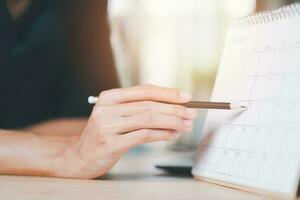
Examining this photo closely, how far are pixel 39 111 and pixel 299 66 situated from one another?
2.76 ft

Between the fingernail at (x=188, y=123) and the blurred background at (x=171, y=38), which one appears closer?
the fingernail at (x=188, y=123)

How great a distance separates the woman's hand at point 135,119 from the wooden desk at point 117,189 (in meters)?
0.06

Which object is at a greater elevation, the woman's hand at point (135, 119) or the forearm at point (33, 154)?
the woman's hand at point (135, 119)

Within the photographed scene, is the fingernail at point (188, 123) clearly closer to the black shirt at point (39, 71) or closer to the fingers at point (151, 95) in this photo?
the fingers at point (151, 95)

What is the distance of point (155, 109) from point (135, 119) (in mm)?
32

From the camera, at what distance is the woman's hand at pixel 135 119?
2.30 ft

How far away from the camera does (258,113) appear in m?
0.68

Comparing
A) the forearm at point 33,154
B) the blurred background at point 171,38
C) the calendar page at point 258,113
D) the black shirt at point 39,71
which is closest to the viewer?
the calendar page at point 258,113

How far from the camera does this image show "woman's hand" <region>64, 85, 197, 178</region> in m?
0.70

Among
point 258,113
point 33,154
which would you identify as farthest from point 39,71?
point 258,113

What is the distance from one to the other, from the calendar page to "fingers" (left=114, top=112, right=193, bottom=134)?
0.25ft

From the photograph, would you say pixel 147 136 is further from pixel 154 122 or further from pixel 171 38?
pixel 171 38

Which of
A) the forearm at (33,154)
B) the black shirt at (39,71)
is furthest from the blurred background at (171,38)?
the forearm at (33,154)

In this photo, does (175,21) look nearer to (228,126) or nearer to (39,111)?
(39,111)
